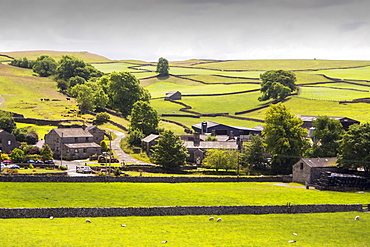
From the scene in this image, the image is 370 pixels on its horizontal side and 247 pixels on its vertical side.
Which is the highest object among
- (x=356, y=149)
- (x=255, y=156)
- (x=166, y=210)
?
(x=356, y=149)

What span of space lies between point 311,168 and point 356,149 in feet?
26.0

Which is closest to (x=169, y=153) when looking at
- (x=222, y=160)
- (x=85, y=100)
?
(x=222, y=160)

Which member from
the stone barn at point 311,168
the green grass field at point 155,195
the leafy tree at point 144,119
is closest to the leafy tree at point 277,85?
the leafy tree at point 144,119

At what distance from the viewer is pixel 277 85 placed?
18425cm

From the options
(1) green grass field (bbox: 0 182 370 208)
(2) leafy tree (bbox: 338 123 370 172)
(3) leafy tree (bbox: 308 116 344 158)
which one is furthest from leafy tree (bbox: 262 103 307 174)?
(1) green grass field (bbox: 0 182 370 208)

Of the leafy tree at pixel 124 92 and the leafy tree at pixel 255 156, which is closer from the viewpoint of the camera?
the leafy tree at pixel 255 156

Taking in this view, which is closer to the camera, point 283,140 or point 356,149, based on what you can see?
point 356,149

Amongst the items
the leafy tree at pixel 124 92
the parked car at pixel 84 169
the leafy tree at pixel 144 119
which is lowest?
the parked car at pixel 84 169

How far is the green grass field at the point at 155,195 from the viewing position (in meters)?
59.5

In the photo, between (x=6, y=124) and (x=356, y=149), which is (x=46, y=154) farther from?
(x=356, y=149)

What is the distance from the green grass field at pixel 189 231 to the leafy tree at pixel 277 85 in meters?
127

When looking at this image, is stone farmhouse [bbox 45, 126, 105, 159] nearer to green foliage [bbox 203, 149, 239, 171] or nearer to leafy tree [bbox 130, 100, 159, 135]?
leafy tree [bbox 130, 100, 159, 135]

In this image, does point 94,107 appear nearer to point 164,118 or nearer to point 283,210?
point 164,118

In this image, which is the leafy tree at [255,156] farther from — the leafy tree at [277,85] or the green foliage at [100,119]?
the leafy tree at [277,85]
